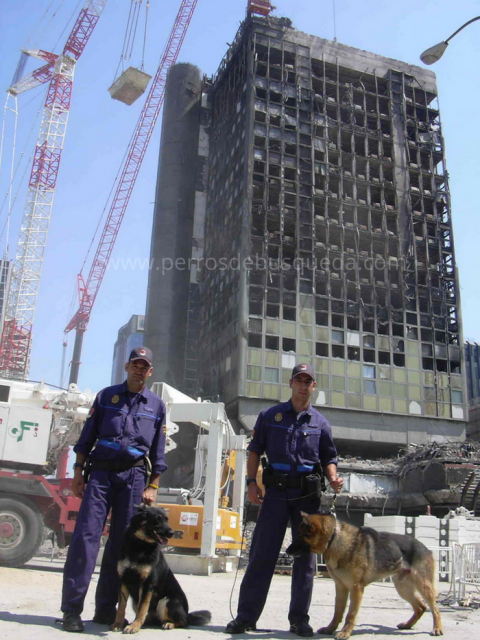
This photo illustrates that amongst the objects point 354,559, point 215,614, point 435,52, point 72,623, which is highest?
point 435,52

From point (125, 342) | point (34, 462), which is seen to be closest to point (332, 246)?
point (34, 462)

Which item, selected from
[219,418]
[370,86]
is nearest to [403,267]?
[370,86]

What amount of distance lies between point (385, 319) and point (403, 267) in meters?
5.28

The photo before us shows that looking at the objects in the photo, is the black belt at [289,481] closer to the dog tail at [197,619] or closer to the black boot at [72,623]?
the dog tail at [197,619]

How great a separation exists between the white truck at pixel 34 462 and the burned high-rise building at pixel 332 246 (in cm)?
3399

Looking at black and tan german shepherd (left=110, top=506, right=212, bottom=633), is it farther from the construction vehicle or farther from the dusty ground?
the construction vehicle

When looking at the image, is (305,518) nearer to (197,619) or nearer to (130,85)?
(197,619)

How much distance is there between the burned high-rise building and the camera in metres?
51.5

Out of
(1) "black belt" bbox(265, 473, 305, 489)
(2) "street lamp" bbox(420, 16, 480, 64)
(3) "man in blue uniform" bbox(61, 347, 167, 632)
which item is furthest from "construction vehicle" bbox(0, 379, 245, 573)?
(2) "street lamp" bbox(420, 16, 480, 64)

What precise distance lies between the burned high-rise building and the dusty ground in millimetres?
38534

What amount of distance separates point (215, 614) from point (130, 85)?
7400 cm

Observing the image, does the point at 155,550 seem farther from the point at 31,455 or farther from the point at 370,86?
the point at 370,86

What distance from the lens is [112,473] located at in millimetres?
5754

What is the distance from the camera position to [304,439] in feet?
19.7
